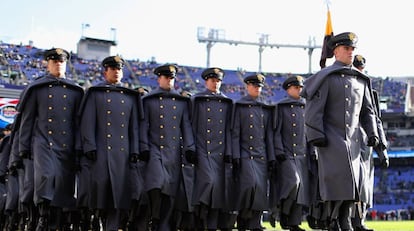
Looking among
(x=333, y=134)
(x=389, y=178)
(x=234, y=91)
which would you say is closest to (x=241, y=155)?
(x=333, y=134)

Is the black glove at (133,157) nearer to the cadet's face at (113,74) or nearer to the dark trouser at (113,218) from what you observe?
the dark trouser at (113,218)

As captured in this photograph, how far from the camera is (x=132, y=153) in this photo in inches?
295

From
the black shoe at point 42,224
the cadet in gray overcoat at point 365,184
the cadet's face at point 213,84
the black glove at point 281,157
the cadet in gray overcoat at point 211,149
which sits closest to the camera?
the cadet in gray overcoat at point 365,184

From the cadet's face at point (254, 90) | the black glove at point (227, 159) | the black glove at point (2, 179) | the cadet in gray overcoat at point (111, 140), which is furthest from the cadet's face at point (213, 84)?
the black glove at point (2, 179)

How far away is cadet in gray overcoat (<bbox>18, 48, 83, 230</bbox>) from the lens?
723 cm

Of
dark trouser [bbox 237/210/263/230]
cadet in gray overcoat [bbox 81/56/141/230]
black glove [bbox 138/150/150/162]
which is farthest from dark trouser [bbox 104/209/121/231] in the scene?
dark trouser [bbox 237/210/263/230]

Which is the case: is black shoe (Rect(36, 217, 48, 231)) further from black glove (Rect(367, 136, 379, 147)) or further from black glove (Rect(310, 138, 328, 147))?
black glove (Rect(367, 136, 379, 147))

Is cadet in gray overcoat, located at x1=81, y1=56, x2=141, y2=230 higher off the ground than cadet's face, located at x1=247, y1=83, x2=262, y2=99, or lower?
lower

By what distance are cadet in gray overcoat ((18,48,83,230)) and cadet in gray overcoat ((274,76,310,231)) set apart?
2.90 m

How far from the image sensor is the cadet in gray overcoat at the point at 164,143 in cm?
766

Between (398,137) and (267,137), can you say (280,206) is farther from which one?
(398,137)

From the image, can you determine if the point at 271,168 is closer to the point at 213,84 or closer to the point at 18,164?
the point at 213,84

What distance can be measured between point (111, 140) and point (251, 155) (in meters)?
2.07

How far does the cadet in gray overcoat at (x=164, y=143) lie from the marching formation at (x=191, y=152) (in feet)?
0.04
